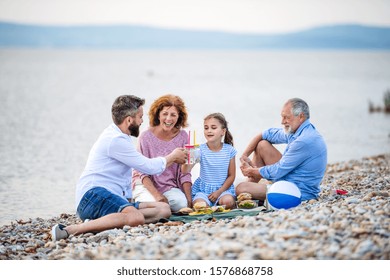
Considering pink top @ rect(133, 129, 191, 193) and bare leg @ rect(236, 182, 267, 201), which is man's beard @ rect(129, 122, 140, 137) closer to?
pink top @ rect(133, 129, 191, 193)

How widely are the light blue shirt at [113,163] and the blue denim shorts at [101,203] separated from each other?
0.23 feet

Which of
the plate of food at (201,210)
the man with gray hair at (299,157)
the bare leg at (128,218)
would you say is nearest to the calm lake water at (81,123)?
the bare leg at (128,218)

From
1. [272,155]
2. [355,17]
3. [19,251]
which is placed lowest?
[19,251]

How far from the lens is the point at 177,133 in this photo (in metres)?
6.85

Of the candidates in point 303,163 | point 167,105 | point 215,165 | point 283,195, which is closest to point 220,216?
point 283,195

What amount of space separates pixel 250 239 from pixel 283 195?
157 cm

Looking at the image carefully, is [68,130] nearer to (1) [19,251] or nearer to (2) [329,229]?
(1) [19,251]

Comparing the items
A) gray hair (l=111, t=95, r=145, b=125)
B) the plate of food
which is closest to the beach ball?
the plate of food

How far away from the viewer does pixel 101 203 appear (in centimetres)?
590

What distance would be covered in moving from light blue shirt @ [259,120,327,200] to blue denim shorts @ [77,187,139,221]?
60.2 inches

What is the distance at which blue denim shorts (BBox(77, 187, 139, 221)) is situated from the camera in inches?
232

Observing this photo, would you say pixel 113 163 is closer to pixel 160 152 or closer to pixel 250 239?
pixel 160 152

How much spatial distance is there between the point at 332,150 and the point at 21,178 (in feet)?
21.9
